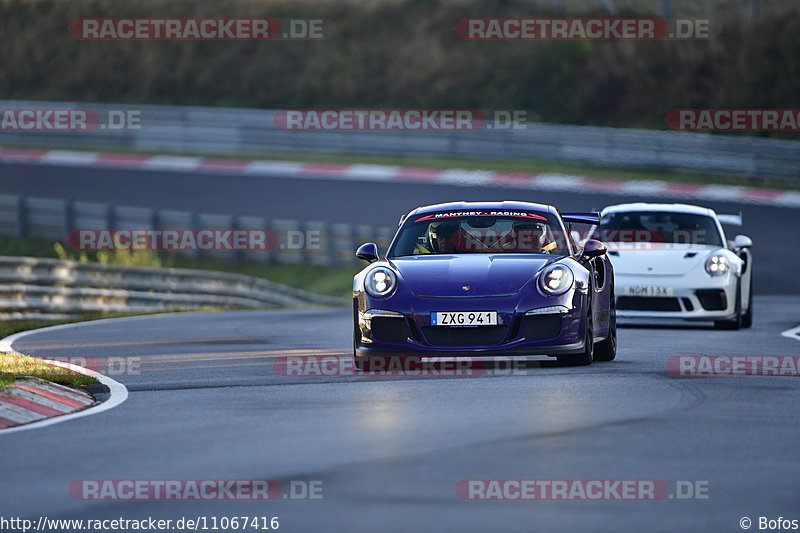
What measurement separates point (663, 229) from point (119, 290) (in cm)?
1063

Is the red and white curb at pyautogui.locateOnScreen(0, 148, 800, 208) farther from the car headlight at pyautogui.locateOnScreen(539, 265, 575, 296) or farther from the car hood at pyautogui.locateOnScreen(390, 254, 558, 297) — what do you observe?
the car headlight at pyautogui.locateOnScreen(539, 265, 575, 296)

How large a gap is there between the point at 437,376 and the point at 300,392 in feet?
4.15

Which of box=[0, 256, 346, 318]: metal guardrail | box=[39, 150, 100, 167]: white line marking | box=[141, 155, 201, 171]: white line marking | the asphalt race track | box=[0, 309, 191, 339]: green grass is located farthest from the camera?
box=[39, 150, 100, 167]: white line marking

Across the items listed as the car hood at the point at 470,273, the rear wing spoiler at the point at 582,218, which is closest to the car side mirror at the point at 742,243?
the rear wing spoiler at the point at 582,218

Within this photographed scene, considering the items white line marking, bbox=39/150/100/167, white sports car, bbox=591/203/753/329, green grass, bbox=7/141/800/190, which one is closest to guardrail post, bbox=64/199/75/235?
white line marking, bbox=39/150/100/167

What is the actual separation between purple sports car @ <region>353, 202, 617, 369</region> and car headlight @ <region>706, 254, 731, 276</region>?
4.47 meters

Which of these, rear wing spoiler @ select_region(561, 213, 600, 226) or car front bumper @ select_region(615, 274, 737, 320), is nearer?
rear wing spoiler @ select_region(561, 213, 600, 226)

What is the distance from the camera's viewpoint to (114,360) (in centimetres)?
1343

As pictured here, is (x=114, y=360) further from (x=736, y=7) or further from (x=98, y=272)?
(x=736, y=7)

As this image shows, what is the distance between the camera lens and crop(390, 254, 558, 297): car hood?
11.1 m

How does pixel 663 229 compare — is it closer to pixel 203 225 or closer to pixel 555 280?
pixel 555 280

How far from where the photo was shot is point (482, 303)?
11070 millimetres

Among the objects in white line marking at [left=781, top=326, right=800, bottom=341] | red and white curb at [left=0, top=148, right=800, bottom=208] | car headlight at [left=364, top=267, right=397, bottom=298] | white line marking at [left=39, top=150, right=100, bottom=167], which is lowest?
white line marking at [left=781, top=326, right=800, bottom=341]

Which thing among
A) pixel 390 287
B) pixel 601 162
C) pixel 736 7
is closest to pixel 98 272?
pixel 390 287
